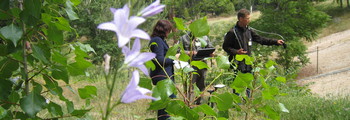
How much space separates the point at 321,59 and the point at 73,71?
1617cm

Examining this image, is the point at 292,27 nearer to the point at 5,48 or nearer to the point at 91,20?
the point at 91,20

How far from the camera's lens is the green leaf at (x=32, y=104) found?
3.48ft

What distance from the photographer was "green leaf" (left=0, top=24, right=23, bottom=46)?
1047mm

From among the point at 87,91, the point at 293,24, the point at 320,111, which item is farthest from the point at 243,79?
the point at 293,24

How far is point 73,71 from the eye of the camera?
1.24m

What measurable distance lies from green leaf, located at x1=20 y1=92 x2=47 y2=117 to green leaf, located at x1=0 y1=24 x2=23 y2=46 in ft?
0.57

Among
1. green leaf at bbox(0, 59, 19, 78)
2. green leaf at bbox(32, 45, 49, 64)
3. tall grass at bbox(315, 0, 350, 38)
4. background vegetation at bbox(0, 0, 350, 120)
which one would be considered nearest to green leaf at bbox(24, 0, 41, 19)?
background vegetation at bbox(0, 0, 350, 120)

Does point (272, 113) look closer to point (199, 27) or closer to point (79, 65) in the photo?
point (199, 27)

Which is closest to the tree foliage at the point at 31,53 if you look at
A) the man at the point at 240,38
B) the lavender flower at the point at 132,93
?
the lavender flower at the point at 132,93

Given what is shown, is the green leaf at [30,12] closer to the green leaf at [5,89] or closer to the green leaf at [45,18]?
the green leaf at [45,18]

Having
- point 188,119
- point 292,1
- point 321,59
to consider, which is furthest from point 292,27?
point 188,119

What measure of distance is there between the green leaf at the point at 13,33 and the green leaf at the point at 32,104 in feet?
0.57

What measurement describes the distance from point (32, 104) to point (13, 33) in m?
0.23

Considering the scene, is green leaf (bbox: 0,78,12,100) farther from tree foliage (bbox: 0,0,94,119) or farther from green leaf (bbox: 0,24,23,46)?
green leaf (bbox: 0,24,23,46)
